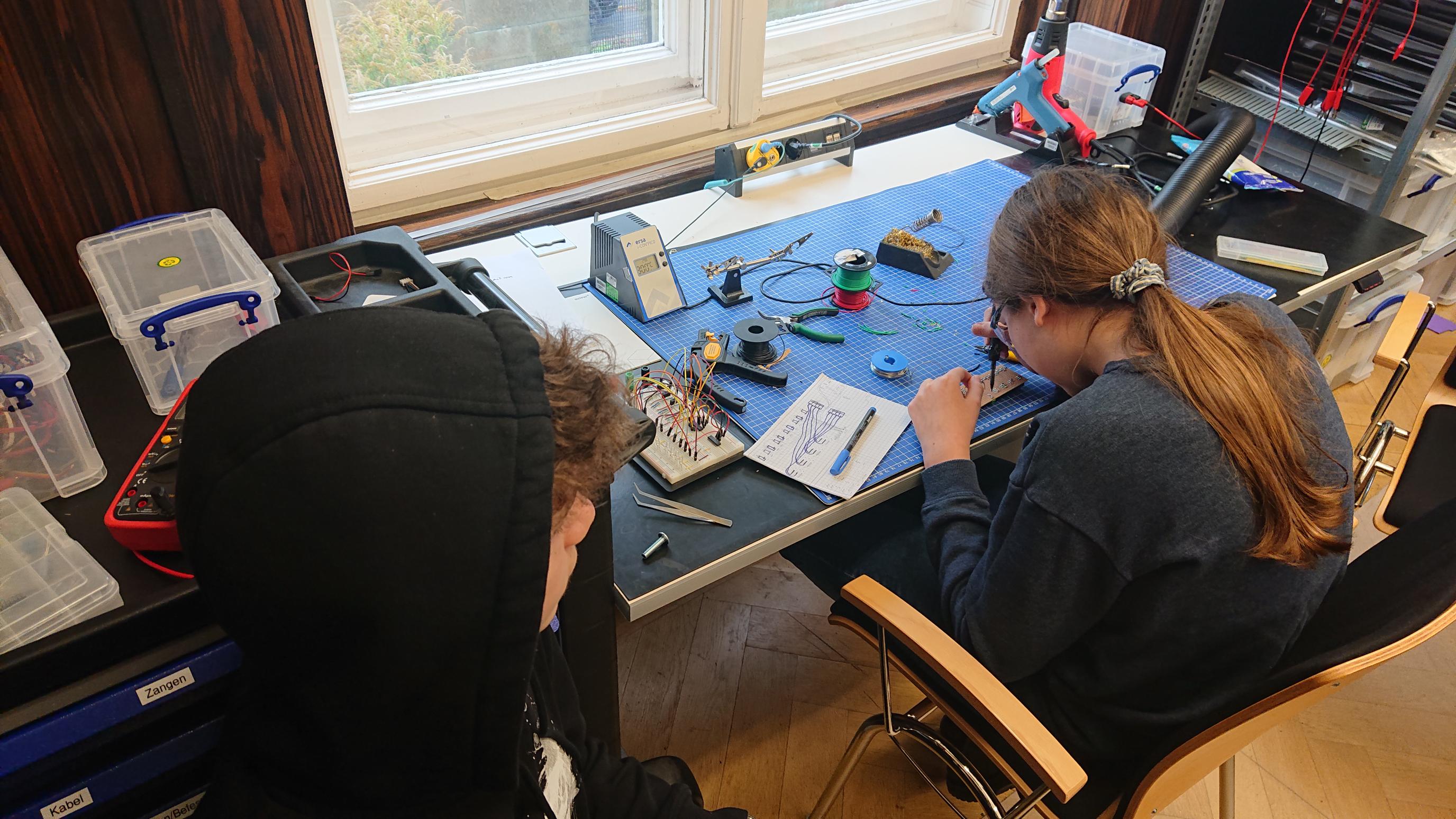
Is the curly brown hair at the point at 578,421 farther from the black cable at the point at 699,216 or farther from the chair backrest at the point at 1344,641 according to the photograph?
the black cable at the point at 699,216

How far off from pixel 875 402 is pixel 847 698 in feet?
2.61

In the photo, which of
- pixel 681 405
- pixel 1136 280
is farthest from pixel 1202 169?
pixel 681 405

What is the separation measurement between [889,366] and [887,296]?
0.87ft

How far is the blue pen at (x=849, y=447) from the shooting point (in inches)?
46.4

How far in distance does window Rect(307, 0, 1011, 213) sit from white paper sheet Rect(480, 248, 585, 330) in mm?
318

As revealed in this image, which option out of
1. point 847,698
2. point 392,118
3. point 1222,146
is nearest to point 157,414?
point 392,118

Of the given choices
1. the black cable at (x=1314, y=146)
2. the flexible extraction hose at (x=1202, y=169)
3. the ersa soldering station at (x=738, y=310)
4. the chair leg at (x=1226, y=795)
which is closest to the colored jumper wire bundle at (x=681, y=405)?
the ersa soldering station at (x=738, y=310)

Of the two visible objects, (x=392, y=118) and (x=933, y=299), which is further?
(x=392, y=118)

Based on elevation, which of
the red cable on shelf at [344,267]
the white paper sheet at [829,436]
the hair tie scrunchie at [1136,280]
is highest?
the hair tie scrunchie at [1136,280]

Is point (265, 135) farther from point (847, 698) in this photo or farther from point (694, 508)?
point (847, 698)

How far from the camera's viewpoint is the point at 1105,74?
2037mm

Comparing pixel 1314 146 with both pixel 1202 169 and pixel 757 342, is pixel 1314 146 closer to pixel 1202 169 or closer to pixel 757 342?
pixel 1202 169

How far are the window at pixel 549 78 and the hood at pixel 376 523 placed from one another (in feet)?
3.60

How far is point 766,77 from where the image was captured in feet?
7.29
